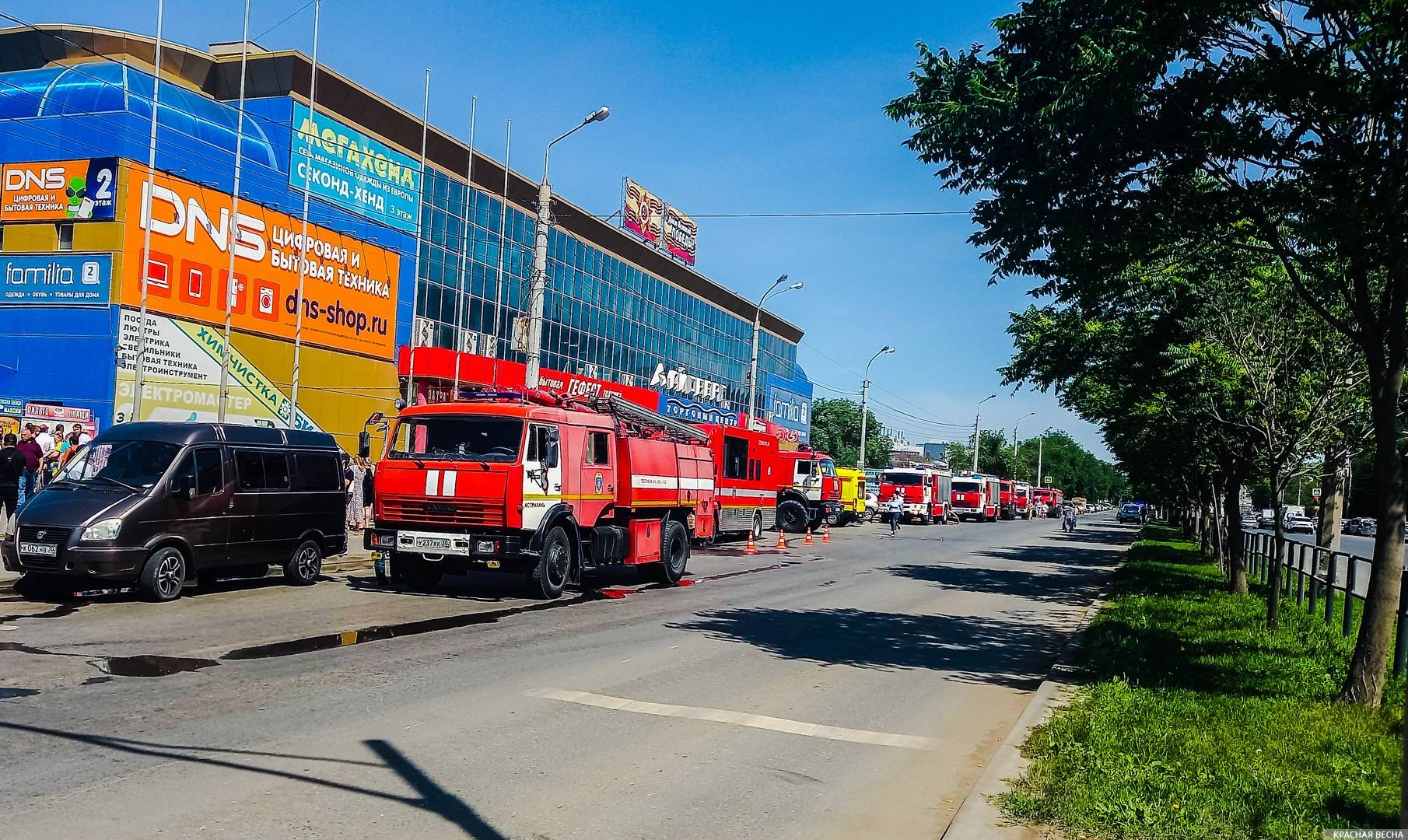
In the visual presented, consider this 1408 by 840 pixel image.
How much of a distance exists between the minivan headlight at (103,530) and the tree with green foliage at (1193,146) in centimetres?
986

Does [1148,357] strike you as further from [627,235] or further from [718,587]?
[627,235]

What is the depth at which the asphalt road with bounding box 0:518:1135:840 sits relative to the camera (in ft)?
18.1

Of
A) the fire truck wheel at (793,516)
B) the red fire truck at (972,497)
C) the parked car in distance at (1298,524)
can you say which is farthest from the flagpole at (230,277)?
the parked car in distance at (1298,524)

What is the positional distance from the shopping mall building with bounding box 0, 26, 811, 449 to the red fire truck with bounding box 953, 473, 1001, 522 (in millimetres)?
31415

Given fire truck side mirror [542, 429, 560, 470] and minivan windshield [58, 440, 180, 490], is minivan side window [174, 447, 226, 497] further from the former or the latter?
fire truck side mirror [542, 429, 560, 470]

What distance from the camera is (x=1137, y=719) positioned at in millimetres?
7809

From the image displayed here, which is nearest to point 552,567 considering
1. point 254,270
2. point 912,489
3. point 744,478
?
point 744,478

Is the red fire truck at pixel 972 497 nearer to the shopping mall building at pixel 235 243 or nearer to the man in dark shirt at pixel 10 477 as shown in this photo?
the shopping mall building at pixel 235 243

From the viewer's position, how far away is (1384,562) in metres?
8.51

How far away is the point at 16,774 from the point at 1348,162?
9.97 meters

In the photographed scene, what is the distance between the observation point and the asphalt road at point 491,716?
18.1ft

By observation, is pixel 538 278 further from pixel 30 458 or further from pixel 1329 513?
pixel 1329 513

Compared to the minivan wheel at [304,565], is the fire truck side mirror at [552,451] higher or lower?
higher

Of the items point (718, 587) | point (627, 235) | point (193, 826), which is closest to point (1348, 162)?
point (193, 826)
